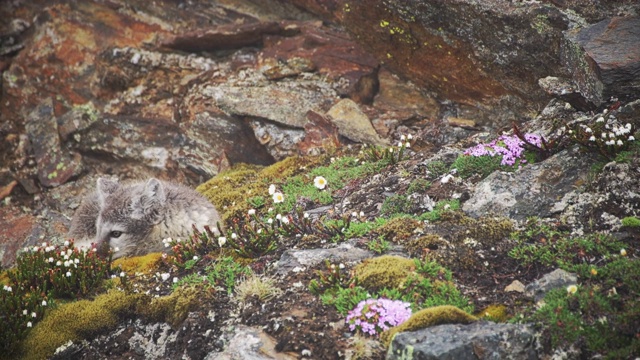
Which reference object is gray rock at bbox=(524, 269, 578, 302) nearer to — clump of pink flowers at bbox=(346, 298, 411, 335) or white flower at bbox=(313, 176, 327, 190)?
clump of pink flowers at bbox=(346, 298, 411, 335)

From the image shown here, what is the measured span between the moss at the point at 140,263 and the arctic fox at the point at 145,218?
360 mm

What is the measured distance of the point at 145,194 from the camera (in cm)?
1053

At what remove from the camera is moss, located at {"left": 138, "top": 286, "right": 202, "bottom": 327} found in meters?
7.93

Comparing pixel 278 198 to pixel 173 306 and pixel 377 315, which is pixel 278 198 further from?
pixel 377 315

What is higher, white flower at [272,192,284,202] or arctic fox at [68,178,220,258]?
white flower at [272,192,284,202]

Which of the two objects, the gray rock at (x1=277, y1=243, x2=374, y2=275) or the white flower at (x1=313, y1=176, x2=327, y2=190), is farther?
the white flower at (x1=313, y1=176, x2=327, y2=190)

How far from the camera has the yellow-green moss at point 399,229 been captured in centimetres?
847

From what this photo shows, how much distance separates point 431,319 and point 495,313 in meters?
0.93

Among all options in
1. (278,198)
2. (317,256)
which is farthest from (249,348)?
(278,198)

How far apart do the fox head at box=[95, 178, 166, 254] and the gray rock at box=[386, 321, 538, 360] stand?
19.7 feet

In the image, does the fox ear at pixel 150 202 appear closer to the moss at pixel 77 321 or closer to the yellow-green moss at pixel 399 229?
the moss at pixel 77 321

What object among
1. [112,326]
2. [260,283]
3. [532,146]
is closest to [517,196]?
[532,146]

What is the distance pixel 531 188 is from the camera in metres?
8.77

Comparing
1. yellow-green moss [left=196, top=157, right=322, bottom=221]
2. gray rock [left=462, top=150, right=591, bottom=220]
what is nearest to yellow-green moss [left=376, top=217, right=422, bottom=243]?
gray rock [left=462, top=150, right=591, bottom=220]
